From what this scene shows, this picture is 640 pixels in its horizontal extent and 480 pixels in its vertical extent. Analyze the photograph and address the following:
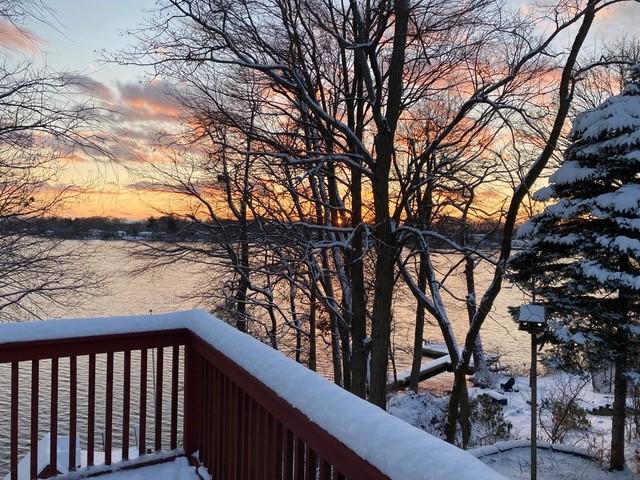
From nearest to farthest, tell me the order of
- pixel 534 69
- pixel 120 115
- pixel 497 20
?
pixel 120 115 < pixel 497 20 < pixel 534 69

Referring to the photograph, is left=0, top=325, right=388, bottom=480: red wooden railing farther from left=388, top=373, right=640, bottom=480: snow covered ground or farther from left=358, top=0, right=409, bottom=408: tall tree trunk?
left=388, top=373, right=640, bottom=480: snow covered ground

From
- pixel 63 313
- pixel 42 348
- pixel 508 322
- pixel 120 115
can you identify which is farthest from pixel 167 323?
pixel 508 322

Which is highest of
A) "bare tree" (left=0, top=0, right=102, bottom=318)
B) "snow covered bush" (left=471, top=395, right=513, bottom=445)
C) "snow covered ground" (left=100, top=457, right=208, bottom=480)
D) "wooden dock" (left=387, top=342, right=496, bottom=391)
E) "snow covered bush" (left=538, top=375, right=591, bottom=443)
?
"bare tree" (left=0, top=0, right=102, bottom=318)

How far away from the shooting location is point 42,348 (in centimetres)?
250

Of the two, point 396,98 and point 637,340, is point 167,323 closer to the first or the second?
point 396,98

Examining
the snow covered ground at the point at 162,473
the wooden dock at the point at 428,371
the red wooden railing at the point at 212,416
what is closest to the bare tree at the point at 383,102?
the red wooden railing at the point at 212,416

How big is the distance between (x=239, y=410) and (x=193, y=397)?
30.5 inches

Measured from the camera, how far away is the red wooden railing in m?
1.56

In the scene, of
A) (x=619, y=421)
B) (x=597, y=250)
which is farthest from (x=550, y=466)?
(x=597, y=250)

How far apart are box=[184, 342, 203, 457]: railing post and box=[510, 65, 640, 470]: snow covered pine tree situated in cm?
561

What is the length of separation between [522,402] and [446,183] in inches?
320

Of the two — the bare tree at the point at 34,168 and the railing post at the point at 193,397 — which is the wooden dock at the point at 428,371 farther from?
the railing post at the point at 193,397

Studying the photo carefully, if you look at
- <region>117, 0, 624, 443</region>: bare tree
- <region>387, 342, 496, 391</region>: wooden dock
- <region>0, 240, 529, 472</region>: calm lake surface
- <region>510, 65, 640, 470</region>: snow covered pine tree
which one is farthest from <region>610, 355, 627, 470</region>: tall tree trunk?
<region>387, 342, 496, 391</region>: wooden dock

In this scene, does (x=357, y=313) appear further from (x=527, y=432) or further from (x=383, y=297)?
(x=527, y=432)
